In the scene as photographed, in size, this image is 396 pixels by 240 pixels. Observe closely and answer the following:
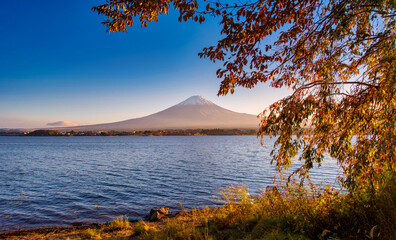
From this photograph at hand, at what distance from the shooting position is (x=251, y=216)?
7758 millimetres

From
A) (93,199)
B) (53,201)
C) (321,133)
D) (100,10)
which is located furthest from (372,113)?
(53,201)

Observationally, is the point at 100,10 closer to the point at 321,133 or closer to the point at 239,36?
the point at 239,36

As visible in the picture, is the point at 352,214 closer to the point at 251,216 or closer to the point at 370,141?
the point at 370,141

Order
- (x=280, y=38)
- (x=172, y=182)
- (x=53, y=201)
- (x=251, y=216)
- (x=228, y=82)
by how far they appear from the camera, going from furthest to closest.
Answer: (x=172, y=182), (x=53, y=201), (x=251, y=216), (x=280, y=38), (x=228, y=82)

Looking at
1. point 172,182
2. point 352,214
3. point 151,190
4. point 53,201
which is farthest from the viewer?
point 172,182

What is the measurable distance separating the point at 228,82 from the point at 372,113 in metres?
3.23

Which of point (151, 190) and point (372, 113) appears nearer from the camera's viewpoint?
point (372, 113)

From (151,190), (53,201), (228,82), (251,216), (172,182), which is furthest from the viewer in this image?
(172,182)

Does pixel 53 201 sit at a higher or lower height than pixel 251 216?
lower

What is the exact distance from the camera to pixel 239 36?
5230mm

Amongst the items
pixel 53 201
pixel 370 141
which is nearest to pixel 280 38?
pixel 370 141

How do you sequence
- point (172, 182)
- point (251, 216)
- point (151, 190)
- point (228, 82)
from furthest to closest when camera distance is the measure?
point (172, 182), point (151, 190), point (251, 216), point (228, 82)

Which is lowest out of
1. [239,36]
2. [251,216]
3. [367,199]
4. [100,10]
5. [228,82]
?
[251,216]

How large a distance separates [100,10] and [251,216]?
23.9 feet
